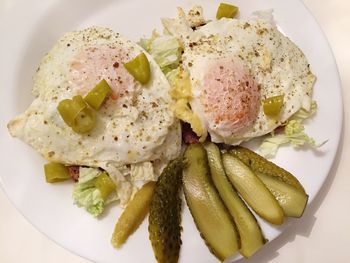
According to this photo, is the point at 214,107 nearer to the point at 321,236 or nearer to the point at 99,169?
the point at 99,169

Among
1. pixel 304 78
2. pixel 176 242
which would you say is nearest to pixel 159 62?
pixel 304 78

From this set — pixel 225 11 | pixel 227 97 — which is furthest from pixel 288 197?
pixel 225 11

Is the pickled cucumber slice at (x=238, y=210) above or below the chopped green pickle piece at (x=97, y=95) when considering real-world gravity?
below

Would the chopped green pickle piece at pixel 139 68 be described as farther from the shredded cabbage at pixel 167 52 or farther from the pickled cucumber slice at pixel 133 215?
the pickled cucumber slice at pixel 133 215

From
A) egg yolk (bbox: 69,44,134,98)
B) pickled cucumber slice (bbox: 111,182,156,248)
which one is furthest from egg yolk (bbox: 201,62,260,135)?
pickled cucumber slice (bbox: 111,182,156,248)

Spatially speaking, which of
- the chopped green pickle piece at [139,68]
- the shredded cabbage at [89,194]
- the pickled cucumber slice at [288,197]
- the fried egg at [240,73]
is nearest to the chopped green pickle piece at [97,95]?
the chopped green pickle piece at [139,68]

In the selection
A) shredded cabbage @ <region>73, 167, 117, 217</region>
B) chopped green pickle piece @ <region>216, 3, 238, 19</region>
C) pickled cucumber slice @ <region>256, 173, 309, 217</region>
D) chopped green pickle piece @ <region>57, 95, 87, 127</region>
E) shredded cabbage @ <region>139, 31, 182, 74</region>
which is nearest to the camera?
chopped green pickle piece @ <region>57, 95, 87, 127</region>

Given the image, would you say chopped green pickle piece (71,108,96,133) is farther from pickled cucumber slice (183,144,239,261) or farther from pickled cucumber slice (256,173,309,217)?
pickled cucumber slice (256,173,309,217)
